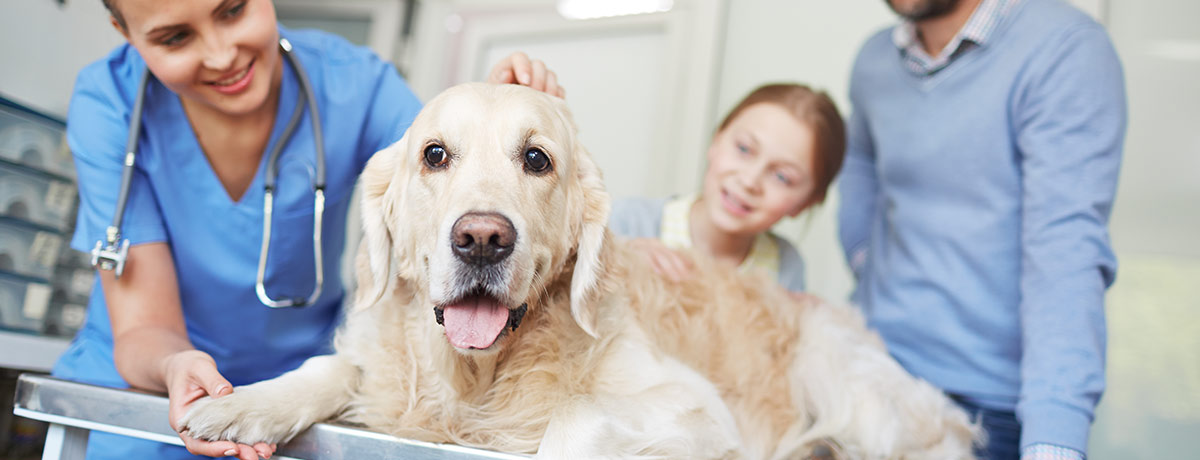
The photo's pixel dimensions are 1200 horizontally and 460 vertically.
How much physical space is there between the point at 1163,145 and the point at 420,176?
3.11 meters

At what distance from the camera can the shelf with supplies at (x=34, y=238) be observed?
92.0 inches

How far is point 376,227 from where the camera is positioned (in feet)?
4.04

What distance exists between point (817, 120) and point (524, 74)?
116 cm

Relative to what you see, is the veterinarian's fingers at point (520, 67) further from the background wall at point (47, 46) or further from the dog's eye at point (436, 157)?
the background wall at point (47, 46)

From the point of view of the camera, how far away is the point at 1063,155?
1600 mm

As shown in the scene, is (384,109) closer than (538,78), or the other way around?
(538,78)

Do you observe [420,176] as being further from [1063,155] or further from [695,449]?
[1063,155]

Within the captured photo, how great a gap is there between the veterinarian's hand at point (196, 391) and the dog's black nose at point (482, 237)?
408mm

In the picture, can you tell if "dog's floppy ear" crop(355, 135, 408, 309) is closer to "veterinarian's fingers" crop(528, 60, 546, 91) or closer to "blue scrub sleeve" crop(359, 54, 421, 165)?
"veterinarian's fingers" crop(528, 60, 546, 91)

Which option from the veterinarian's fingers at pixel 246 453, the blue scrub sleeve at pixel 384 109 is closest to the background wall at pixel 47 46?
the blue scrub sleeve at pixel 384 109

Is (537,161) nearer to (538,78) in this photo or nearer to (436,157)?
(436,157)

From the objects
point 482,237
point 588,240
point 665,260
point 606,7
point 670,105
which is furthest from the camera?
point 606,7

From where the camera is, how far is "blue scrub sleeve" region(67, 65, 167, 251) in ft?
4.63

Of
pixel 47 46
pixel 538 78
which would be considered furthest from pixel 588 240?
pixel 47 46
